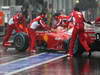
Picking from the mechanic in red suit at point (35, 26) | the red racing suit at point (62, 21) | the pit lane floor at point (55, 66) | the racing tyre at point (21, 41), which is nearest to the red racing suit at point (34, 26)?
the mechanic in red suit at point (35, 26)

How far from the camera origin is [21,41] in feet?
57.4

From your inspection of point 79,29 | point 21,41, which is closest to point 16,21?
point 21,41

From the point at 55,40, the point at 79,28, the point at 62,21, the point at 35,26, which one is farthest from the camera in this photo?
the point at 62,21

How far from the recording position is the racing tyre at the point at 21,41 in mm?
17469

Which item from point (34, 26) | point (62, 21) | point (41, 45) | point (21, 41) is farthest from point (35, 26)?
point (62, 21)

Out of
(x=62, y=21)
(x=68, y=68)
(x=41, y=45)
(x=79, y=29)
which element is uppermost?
(x=62, y=21)

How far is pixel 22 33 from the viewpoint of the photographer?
1773 cm

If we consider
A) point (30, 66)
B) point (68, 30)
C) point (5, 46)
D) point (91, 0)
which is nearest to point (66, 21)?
point (68, 30)

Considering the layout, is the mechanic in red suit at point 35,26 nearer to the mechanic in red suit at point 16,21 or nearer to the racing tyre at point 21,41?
the racing tyre at point 21,41

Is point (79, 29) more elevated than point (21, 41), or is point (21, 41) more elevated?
point (79, 29)

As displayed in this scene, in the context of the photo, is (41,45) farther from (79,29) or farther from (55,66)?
(55,66)

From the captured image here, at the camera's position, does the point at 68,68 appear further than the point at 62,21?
No

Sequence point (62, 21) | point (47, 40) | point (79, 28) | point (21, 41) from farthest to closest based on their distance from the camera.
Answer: point (62, 21), point (21, 41), point (47, 40), point (79, 28)

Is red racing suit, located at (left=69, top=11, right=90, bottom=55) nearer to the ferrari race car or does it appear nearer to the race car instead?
the ferrari race car
